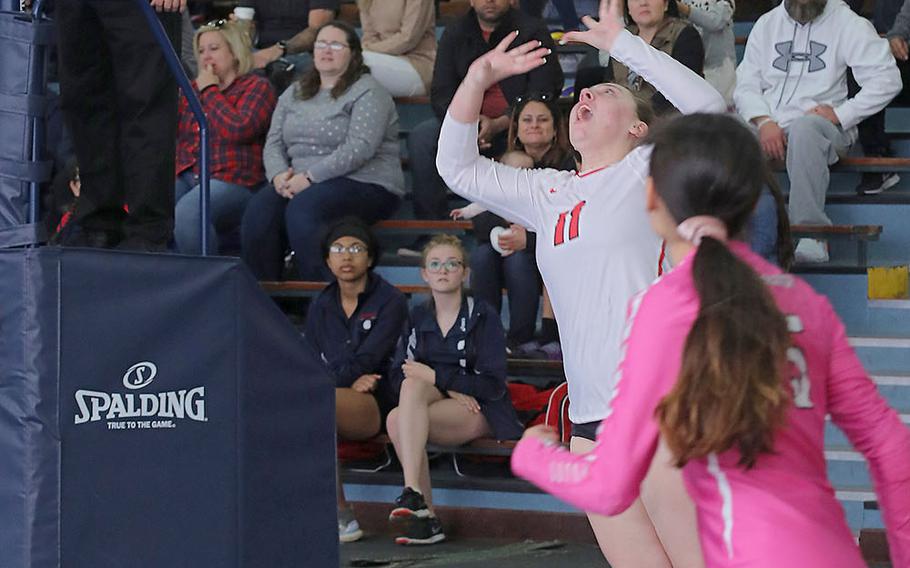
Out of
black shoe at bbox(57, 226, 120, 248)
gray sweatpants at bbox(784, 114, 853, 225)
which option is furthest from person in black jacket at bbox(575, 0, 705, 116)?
black shoe at bbox(57, 226, 120, 248)

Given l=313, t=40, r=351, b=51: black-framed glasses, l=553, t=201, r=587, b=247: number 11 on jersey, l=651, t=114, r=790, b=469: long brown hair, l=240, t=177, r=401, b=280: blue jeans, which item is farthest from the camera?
l=313, t=40, r=351, b=51: black-framed glasses

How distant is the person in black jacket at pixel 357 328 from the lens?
6777mm

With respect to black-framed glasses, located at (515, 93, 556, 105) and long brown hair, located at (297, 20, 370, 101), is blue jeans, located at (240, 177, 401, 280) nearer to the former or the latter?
long brown hair, located at (297, 20, 370, 101)

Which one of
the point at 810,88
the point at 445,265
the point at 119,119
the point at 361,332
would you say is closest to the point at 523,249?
the point at 445,265

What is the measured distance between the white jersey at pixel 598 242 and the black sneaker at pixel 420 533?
2.70 meters

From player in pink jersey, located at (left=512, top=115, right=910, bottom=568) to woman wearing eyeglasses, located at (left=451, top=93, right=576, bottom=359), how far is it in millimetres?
4405

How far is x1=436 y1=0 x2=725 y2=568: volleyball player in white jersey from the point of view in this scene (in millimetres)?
3590

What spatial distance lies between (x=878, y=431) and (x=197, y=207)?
5.52 m

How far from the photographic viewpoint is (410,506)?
6.35 m

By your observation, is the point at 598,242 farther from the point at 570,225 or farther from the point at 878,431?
the point at 878,431

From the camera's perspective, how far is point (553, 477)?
2.46 metres

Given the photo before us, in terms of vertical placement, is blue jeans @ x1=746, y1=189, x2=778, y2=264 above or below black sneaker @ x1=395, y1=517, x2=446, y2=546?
above

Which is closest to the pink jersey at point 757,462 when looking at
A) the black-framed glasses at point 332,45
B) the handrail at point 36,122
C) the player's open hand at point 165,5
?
the handrail at point 36,122

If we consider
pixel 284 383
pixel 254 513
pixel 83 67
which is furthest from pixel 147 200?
pixel 254 513
